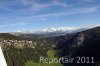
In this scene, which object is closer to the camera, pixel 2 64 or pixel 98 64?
pixel 2 64

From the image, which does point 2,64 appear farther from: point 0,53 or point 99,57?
point 99,57

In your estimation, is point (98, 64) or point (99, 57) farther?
point (99, 57)

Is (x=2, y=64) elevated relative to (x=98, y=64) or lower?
elevated

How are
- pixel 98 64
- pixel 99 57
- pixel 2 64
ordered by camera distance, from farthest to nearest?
pixel 99 57 < pixel 98 64 < pixel 2 64

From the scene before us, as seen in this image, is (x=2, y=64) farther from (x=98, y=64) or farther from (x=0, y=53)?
(x=98, y=64)

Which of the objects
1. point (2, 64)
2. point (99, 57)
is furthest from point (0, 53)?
point (99, 57)

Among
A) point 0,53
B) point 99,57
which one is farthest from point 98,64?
point 0,53

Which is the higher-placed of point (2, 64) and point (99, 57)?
point (2, 64)

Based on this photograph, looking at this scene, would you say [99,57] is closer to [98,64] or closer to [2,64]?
[98,64]

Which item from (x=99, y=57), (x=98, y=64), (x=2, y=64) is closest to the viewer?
(x=2, y=64)
